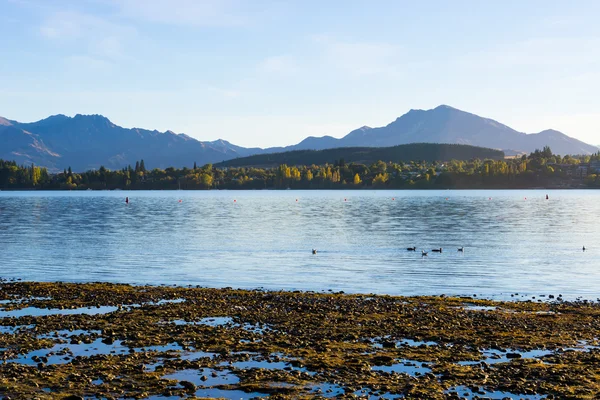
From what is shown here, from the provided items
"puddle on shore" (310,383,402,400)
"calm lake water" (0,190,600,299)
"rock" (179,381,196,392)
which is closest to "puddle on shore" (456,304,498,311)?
"calm lake water" (0,190,600,299)

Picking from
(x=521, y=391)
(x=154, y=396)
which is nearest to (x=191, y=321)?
(x=154, y=396)

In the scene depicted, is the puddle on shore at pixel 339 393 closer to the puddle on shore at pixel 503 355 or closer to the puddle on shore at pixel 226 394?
the puddle on shore at pixel 226 394

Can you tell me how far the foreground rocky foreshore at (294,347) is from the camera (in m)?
20.4

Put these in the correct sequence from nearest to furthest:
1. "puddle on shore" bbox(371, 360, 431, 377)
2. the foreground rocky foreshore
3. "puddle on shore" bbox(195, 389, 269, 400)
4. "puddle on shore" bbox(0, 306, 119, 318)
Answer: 1. "puddle on shore" bbox(195, 389, 269, 400)
2. the foreground rocky foreshore
3. "puddle on shore" bbox(371, 360, 431, 377)
4. "puddle on shore" bbox(0, 306, 119, 318)

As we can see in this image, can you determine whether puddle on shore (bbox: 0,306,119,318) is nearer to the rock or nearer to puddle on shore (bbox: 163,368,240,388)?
puddle on shore (bbox: 163,368,240,388)

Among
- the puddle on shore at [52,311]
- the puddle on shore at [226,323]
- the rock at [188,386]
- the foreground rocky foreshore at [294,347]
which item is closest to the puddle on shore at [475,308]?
the foreground rocky foreshore at [294,347]

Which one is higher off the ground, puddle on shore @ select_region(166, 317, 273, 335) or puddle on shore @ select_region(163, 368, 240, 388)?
puddle on shore @ select_region(163, 368, 240, 388)

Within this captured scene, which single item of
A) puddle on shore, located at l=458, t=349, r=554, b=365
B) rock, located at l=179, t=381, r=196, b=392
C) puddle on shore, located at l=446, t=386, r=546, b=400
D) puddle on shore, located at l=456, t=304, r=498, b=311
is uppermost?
puddle on shore, located at l=458, t=349, r=554, b=365

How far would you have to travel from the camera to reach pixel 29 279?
4759cm

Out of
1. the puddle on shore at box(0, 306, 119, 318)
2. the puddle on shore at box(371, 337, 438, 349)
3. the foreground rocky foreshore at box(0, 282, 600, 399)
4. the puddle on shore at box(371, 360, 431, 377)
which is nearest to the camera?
the foreground rocky foreshore at box(0, 282, 600, 399)

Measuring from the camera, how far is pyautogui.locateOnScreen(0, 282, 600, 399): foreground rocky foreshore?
20438 millimetres

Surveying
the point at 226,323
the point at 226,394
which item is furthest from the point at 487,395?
the point at 226,323

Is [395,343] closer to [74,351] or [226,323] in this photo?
[226,323]

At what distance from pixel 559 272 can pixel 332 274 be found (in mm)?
18706
